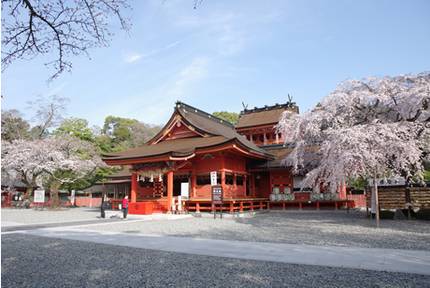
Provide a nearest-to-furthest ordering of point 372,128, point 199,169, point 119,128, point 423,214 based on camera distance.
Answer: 1. point 372,128
2. point 423,214
3. point 199,169
4. point 119,128

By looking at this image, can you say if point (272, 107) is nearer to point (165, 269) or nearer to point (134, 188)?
point (134, 188)

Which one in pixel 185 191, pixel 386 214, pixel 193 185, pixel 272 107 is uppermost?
pixel 272 107

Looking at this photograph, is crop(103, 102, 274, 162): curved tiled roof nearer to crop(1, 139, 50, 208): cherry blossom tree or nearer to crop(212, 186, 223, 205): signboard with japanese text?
crop(212, 186, 223, 205): signboard with japanese text

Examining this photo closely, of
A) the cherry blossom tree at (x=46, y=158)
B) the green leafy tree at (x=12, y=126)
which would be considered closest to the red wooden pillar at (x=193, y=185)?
the cherry blossom tree at (x=46, y=158)

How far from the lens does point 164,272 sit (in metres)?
5.86

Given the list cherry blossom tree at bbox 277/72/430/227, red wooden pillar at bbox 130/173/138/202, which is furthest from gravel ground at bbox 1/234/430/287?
red wooden pillar at bbox 130/173/138/202

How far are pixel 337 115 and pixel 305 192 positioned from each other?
8.00m

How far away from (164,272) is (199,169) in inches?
580

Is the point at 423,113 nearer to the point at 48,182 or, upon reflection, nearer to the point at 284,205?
the point at 284,205

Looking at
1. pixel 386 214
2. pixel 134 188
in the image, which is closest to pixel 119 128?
pixel 134 188

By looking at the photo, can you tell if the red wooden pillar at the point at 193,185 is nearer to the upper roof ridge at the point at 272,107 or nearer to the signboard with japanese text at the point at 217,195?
the signboard with japanese text at the point at 217,195

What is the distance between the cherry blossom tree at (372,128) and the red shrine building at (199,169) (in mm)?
5559

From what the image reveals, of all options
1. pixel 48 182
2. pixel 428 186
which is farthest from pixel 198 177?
pixel 48 182

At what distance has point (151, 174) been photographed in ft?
65.7
